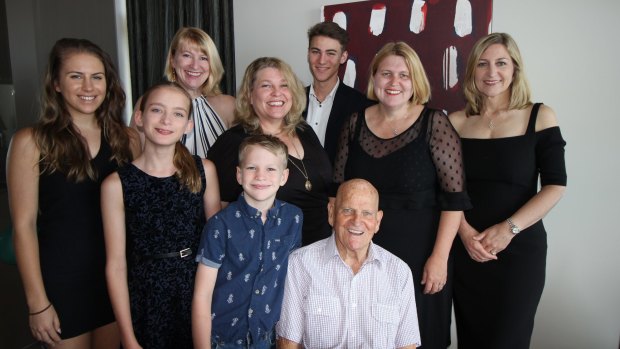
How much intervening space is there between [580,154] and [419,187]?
4.60 ft

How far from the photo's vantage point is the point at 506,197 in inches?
72.9

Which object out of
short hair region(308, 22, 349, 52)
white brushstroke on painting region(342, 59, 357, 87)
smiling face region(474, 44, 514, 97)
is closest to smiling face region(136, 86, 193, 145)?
short hair region(308, 22, 349, 52)

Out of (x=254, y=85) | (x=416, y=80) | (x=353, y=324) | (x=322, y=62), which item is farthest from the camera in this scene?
(x=322, y=62)

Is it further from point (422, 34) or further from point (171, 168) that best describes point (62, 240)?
point (422, 34)

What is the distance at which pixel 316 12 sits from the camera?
10.2 feet

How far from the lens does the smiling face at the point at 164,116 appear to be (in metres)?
1.58

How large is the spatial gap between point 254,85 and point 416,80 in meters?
0.73

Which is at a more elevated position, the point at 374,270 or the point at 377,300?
the point at 374,270

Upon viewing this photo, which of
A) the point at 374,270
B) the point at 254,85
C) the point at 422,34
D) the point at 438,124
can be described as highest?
the point at 422,34

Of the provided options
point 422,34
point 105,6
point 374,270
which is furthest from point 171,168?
point 105,6

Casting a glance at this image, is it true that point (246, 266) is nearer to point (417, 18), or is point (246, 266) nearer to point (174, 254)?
point (174, 254)

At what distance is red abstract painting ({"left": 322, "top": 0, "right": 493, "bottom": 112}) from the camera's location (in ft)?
8.60

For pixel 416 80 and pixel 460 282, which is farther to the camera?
pixel 460 282

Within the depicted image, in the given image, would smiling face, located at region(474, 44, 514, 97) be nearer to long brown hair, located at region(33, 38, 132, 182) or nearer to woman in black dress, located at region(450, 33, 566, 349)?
woman in black dress, located at region(450, 33, 566, 349)
